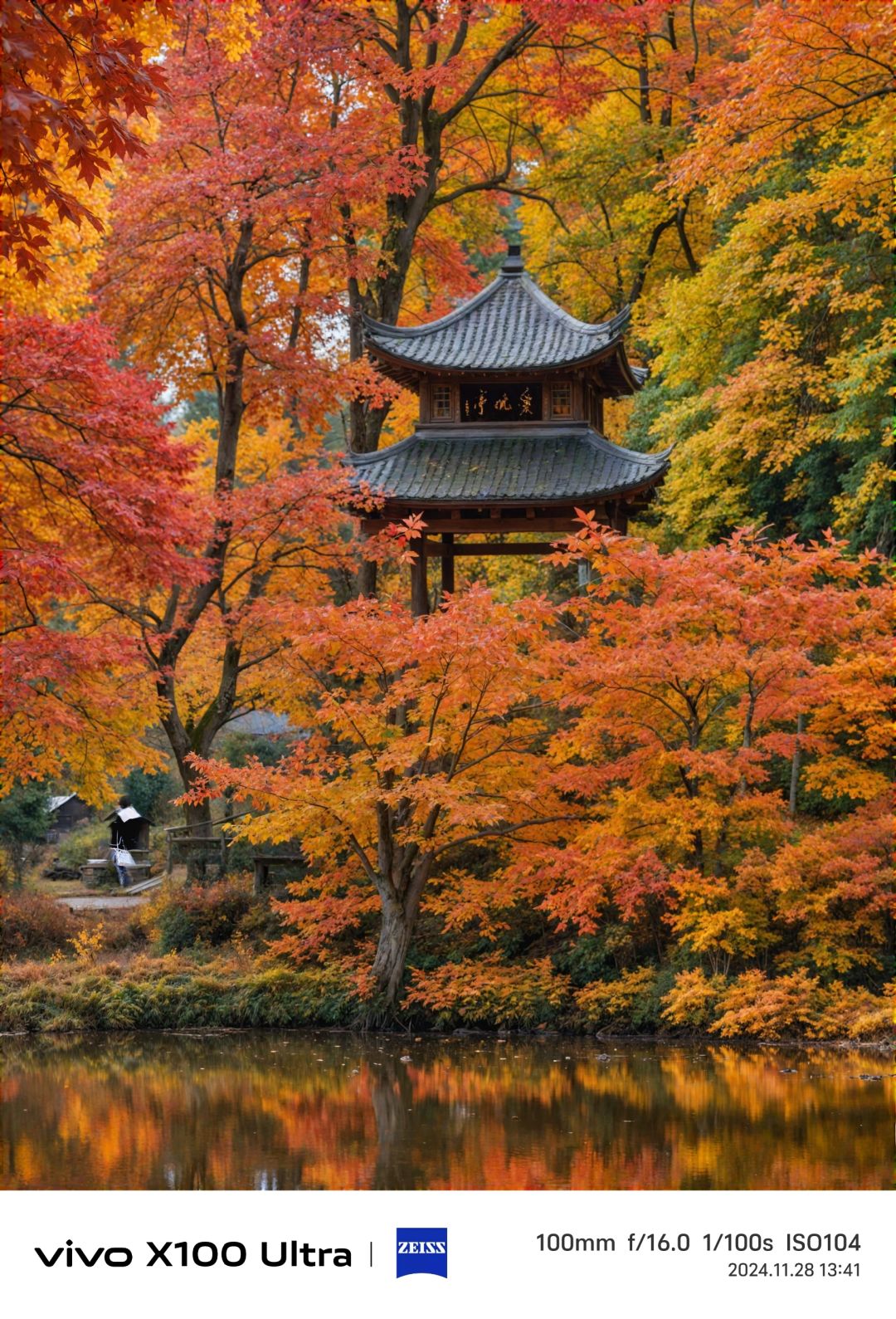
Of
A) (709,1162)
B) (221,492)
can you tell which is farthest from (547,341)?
(709,1162)

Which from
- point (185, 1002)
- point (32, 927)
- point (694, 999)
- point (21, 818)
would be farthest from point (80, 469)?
point (21, 818)

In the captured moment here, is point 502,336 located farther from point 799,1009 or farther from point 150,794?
point 150,794

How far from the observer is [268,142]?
1496 centimetres

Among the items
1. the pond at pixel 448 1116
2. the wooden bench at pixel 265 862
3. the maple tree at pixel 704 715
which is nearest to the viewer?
the pond at pixel 448 1116

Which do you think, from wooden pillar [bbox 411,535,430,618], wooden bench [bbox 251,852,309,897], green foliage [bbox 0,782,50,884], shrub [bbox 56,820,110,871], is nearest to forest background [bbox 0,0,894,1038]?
wooden bench [bbox 251,852,309,897]

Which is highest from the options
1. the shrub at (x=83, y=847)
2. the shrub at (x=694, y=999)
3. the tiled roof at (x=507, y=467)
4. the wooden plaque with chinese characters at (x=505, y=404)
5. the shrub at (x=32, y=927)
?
the wooden plaque with chinese characters at (x=505, y=404)

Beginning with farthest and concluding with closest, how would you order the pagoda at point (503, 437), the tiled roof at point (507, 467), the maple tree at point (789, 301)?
the pagoda at point (503, 437)
the tiled roof at point (507, 467)
the maple tree at point (789, 301)

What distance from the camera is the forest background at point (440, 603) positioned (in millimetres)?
10562

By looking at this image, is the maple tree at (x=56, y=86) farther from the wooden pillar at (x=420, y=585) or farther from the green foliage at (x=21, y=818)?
the green foliage at (x=21, y=818)

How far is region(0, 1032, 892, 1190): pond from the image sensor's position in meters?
6.80
